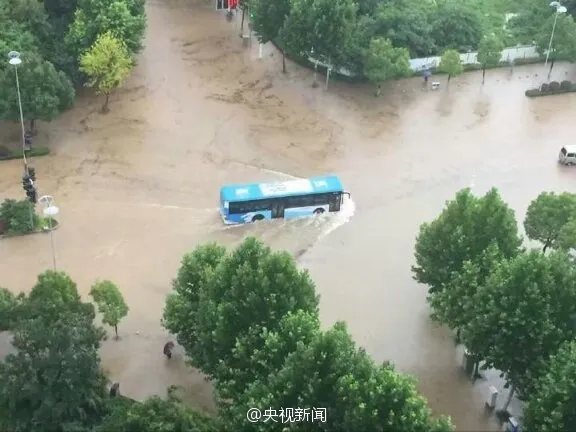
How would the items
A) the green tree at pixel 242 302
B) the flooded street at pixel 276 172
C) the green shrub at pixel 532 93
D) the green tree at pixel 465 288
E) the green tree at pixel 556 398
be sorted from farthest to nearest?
the green shrub at pixel 532 93 → the flooded street at pixel 276 172 → the green tree at pixel 465 288 → the green tree at pixel 242 302 → the green tree at pixel 556 398

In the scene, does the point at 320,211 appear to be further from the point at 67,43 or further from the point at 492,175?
the point at 67,43

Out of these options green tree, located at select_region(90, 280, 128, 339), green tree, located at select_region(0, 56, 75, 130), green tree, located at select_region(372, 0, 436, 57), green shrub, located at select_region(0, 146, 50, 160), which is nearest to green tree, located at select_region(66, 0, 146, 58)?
green tree, located at select_region(0, 56, 75, 130)

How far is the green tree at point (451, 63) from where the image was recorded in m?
46.9

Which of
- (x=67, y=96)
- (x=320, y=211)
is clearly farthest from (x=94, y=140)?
(x=320, y=211)

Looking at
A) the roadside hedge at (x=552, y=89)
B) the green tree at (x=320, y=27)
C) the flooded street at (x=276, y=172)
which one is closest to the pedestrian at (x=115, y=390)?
the flooded street at (x=276, y=172)

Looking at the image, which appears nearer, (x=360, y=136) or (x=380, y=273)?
(x=380, y=273)

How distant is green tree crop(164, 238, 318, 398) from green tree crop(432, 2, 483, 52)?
2834 centimetres

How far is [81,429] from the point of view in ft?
80.8

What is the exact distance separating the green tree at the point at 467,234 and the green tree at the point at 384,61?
16.8m

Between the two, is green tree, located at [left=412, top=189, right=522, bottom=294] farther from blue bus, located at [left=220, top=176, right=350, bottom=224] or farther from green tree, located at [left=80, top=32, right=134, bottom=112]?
green tree, located at [left=80, top=32, right=134, bottom=112]

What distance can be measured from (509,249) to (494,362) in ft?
14.8

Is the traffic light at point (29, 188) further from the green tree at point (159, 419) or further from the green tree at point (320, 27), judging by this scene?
the green tree at point (320, 27)

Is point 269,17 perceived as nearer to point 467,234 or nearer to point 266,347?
point 467,234

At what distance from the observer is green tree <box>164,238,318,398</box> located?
83.7 ft
